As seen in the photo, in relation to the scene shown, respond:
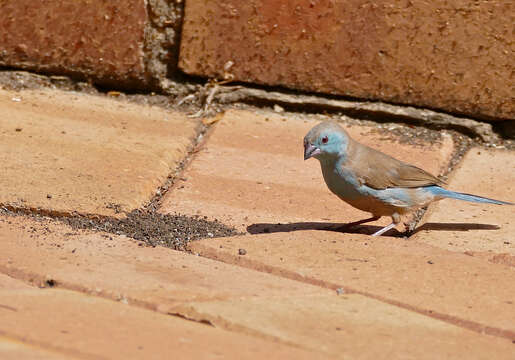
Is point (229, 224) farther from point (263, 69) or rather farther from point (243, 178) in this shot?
point (263, 69)

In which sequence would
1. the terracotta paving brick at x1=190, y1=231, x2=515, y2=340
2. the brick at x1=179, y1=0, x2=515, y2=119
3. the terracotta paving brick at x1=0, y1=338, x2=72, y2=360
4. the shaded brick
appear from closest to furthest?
the terracotta paving brick at x1=0, y1=338, x2=72, y2=360 → the terracotta paving brick at x1=190, y1=231, x2=515, y2=340 → the brick at x1=179, y1=0, x2=515, y2=119 → the shaded brick

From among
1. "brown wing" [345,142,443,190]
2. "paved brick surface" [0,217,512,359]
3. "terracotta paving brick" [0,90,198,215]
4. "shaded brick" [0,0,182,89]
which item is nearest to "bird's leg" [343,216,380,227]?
"brown wing" [345,142,443,190]

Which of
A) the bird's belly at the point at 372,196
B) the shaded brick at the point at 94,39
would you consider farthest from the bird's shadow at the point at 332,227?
the shaded brick at the point at 94,39

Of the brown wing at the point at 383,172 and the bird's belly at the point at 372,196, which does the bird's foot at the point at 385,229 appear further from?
the brown wing at the point at 383,172

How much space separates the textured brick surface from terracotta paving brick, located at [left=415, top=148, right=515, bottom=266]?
1711 millimetres

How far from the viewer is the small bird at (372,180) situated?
3792 mm

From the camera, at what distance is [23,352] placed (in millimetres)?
2047

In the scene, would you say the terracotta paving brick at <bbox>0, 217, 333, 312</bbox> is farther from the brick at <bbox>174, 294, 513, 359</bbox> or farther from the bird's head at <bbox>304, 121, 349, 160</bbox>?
the bird's head at <bbox>304, 121, 349, 160</bbox>

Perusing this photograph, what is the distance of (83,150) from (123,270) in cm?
137

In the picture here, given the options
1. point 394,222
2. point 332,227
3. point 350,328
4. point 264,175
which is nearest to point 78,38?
point 264,175

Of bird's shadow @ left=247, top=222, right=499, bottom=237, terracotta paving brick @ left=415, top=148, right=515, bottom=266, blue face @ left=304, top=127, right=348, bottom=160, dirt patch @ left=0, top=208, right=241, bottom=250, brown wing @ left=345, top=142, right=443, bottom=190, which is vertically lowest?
dirt patch @ left=0, top=208, right=241, bottom=250

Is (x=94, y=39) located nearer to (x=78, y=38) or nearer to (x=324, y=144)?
(x=78, y=38)

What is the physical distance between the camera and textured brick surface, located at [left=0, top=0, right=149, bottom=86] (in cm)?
470

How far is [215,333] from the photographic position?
2328mm
